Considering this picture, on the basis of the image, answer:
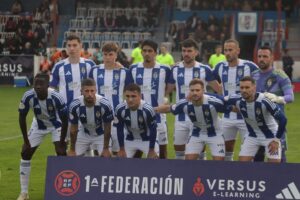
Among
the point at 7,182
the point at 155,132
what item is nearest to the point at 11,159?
the point at 7,182

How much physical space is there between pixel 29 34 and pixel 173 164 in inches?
1045

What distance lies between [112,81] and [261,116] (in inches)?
95.0

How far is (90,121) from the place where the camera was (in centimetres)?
1163

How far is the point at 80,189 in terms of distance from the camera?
10070 mm

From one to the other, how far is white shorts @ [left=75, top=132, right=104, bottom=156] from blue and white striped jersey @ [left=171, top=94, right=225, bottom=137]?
1101mm

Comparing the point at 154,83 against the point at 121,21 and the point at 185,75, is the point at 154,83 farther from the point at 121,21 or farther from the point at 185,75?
the point at 121,21

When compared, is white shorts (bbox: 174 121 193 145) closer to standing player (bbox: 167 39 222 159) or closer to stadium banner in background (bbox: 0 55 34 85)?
standing player (bbox: 167 39 222 159)

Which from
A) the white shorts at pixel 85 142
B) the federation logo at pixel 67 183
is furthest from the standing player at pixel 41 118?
the federation logo at pixel 67 183

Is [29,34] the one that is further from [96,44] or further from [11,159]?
[11,159]

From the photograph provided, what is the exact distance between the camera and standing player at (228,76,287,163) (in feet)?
36.1

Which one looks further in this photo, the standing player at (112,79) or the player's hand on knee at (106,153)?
the standing player at (112,79)

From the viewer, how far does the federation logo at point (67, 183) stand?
10.1 metres

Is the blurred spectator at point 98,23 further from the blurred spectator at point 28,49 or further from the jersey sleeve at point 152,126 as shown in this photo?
the jersey sleeve at point 152,126

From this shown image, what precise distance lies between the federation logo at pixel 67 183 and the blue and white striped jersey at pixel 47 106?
4.76ft
